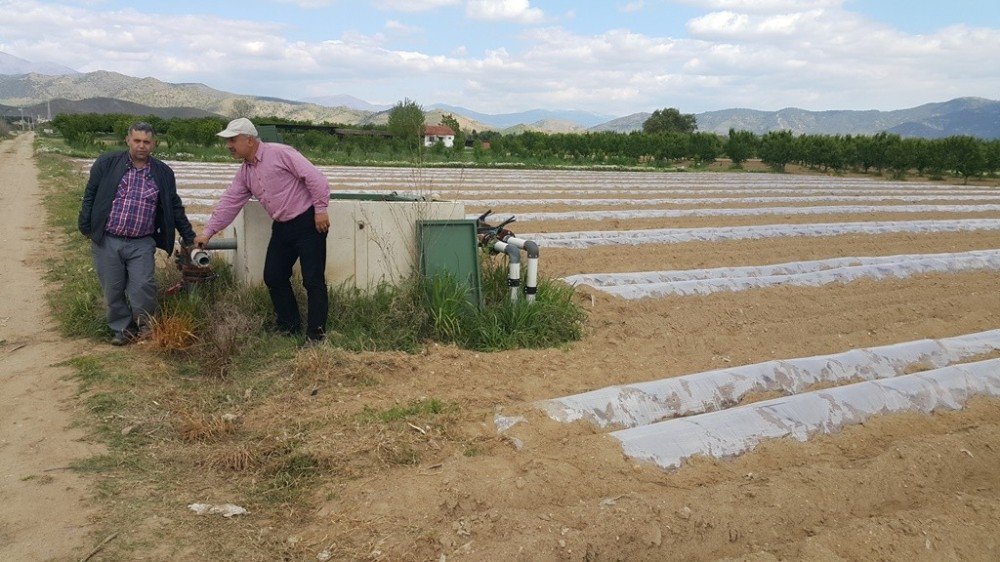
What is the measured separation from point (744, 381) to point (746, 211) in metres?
10.3

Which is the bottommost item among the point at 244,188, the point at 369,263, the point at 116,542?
the point at 116,542

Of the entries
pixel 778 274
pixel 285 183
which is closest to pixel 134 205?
pixel 285 183

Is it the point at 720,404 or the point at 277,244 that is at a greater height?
the point at 277,244

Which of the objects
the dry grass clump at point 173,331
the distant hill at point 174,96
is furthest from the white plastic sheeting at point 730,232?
the distant hill at point 174,96

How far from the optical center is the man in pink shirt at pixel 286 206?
4.93 m

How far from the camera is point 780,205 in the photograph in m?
15.5

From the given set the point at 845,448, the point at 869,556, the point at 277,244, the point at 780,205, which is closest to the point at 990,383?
the point at 845,448

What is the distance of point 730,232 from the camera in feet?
35.2

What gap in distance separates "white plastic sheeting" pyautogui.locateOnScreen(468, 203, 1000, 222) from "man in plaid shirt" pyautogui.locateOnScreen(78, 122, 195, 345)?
267 inches

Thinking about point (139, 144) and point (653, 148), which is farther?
point (653, 148)

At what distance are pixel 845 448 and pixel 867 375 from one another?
1.20 m

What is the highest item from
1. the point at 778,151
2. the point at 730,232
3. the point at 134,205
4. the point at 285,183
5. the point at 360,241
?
the point at 778,151

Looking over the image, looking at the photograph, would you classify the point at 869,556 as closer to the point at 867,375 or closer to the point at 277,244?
the point at 867,375

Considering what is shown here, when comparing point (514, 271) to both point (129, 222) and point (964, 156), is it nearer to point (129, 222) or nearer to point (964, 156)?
point (129, 222)
